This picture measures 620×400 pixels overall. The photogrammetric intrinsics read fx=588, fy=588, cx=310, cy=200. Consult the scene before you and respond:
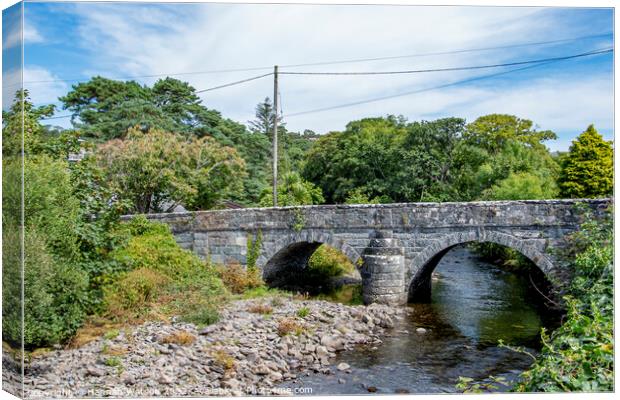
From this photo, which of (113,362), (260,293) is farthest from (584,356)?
(260,293)

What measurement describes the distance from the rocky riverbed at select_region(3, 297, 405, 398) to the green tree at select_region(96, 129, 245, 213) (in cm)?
789

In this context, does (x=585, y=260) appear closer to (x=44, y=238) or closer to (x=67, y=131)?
(x=44, y=238)

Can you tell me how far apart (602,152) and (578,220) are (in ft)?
14.9

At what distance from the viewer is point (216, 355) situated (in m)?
9.72

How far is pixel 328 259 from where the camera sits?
19.3 m

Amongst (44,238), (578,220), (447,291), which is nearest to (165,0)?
(44,238)

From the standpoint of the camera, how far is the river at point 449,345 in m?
9.27

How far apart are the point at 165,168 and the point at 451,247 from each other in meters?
10.2

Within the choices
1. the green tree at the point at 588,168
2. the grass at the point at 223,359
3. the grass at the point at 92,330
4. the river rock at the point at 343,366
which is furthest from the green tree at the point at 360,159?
the grass at the point at 223,359

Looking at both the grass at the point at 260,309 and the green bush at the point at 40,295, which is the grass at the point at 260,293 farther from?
the green bush at the point at 40,295

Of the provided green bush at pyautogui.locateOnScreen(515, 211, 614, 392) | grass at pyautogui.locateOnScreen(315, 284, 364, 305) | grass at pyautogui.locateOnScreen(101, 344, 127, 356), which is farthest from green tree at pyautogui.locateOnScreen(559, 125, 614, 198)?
grass at pyautogui.locateOnScreen(101, 344, 127, 356)

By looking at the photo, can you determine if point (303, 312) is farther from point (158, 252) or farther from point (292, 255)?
point (292, 255)

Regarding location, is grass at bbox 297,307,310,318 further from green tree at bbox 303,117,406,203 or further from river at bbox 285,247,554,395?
green tree at bbox 303,117,406,203

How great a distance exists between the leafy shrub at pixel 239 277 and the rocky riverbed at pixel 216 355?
2117mm
